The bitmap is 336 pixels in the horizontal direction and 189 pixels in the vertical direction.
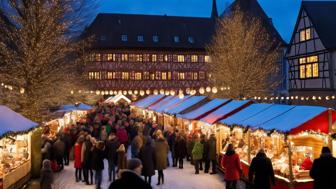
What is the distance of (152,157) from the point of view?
33.6 feet

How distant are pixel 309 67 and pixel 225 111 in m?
16.9

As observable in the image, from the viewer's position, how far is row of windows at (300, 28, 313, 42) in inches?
1131

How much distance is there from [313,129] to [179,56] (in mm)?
36573

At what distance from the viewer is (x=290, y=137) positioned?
9328 millimetres

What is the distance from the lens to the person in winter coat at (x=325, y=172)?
6754mm

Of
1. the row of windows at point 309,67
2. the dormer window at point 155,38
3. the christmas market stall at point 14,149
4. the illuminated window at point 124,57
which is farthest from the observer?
the dormer window at point 155,38

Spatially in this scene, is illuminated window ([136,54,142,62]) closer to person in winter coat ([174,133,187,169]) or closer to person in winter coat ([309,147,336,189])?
person in winter coat ([174,133,187,169])

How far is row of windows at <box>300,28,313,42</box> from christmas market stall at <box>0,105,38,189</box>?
22.1 meters

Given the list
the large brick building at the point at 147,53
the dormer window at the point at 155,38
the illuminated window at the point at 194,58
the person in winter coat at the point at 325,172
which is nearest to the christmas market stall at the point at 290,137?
the person in winter coat at the point at 325,172

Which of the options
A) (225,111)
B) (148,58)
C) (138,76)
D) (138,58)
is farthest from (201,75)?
(225,111)

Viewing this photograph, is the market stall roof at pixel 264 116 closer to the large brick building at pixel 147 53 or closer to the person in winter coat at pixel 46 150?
A: the person in winter coat at pixel 46 150

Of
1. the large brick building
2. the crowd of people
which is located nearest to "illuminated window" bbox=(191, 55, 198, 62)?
the large brick building

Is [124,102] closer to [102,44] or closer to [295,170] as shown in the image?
[102,44]

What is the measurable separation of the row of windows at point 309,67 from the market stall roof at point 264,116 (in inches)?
692
